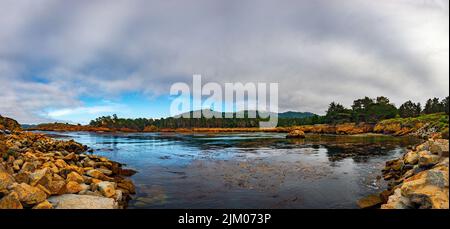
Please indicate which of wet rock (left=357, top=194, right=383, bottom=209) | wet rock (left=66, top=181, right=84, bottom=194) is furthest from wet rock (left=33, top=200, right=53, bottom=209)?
wet rock (left=357, top=194, right=383, bottom=209)

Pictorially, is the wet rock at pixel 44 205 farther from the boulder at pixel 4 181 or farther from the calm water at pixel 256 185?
the calm water at pixel 256 185

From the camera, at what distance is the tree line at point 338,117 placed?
362 ft

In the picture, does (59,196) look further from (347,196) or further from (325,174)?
(325,174)

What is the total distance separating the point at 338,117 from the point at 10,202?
420ft

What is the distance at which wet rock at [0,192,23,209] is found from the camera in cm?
898

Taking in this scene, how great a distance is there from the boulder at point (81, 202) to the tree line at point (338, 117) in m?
89.3

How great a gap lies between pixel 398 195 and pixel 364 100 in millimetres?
118657

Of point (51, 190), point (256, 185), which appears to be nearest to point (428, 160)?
point (256, 185)

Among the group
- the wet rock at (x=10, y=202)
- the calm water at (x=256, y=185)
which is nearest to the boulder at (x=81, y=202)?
the wet rock at (x=10, y=202)

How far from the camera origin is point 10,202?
9.11 m

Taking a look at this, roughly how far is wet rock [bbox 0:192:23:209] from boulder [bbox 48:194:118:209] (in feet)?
4.45
